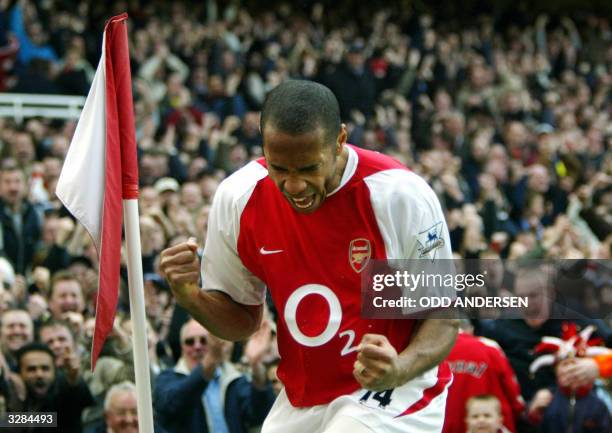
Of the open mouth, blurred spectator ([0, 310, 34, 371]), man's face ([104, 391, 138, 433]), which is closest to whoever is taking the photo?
the open mouth

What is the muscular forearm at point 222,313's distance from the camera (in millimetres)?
4266

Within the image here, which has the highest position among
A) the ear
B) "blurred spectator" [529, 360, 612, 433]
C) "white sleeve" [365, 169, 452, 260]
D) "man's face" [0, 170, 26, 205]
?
"man's face" [0, 170, 26, 205]

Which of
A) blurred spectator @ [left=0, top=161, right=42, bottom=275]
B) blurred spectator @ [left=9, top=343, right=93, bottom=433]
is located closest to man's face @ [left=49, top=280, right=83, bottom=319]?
blurred spectator @ [left=9, top=343, right=93, bottom=433]

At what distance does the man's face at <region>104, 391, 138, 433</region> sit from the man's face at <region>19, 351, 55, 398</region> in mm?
454

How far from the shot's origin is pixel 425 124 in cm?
1644

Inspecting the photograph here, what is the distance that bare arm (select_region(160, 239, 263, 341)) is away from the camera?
4105 millimetres

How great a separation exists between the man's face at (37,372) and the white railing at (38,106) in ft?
24.1

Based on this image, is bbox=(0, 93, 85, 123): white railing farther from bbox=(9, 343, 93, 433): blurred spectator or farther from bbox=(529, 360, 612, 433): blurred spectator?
bbox=(529, 360, 612, 433): blurred spectator

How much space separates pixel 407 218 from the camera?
13.2ft

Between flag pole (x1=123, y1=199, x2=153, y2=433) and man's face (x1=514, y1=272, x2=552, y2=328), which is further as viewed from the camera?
man's face (x1=514, y1=272, x2=552, y2=328)

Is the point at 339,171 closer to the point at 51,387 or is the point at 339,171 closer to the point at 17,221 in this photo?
the point at 51,387

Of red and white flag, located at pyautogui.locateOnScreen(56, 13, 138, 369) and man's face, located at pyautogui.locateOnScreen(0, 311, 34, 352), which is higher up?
red and white flag, located at pyautogui.locateOnScreen(56, 13, 138, 369)

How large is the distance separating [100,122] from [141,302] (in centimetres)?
70

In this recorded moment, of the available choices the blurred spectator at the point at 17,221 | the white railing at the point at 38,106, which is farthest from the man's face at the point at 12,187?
the white railing at the point at 38,106
